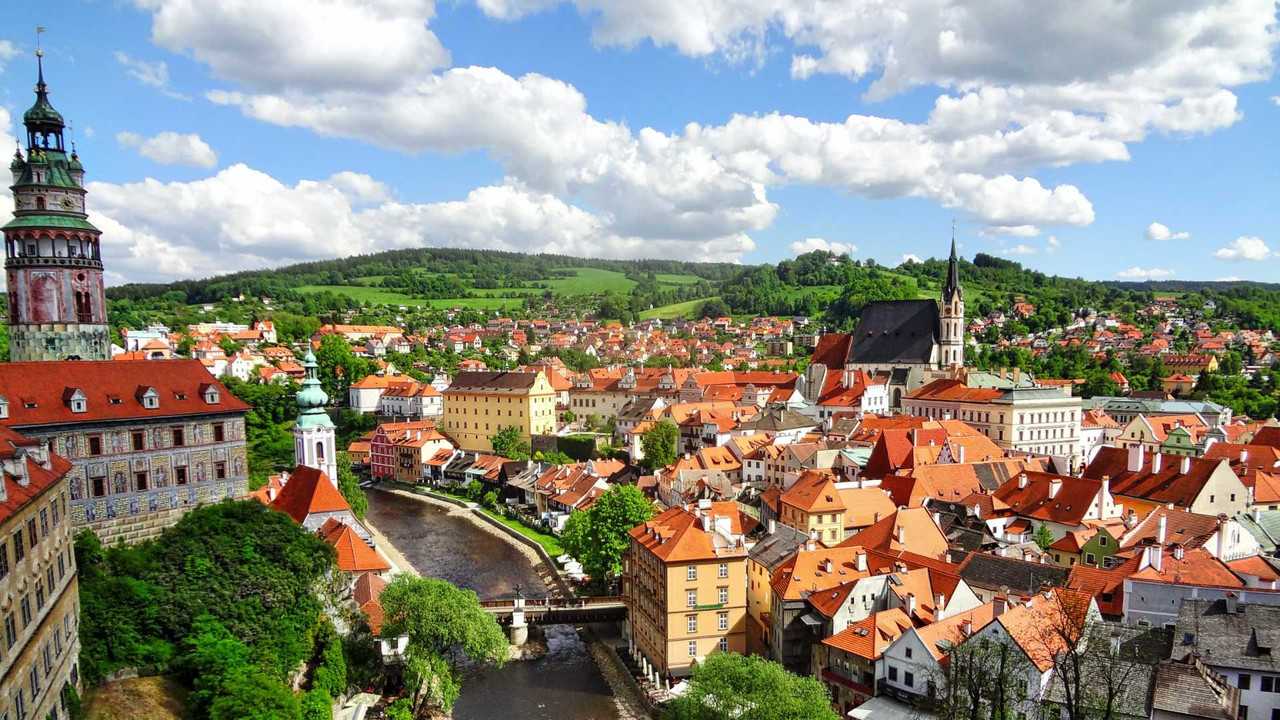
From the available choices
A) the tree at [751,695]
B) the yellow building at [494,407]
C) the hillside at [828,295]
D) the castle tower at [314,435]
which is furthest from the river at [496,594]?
the hillside at [828,295]

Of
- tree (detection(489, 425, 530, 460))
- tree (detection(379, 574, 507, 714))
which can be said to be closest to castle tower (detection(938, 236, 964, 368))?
tree (detection(489, 425, 530, 460))

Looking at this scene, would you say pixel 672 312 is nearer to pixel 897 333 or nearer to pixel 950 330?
pixel 897 333

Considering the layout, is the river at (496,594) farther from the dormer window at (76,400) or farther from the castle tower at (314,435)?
the dormer window at (76,400)

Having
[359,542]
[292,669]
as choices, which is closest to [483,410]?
[359,542]

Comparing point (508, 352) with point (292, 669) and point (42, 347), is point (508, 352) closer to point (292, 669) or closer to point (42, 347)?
point (42, 347)

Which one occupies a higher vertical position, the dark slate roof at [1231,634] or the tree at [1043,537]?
the dark slate roof at [1231,634]

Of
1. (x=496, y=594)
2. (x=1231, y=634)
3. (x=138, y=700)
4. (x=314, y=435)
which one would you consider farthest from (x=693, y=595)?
(x=314, y=435)

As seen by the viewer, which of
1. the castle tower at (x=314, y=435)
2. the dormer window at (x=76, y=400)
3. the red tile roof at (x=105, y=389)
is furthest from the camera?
the castle tower at (x=314, y=435)
